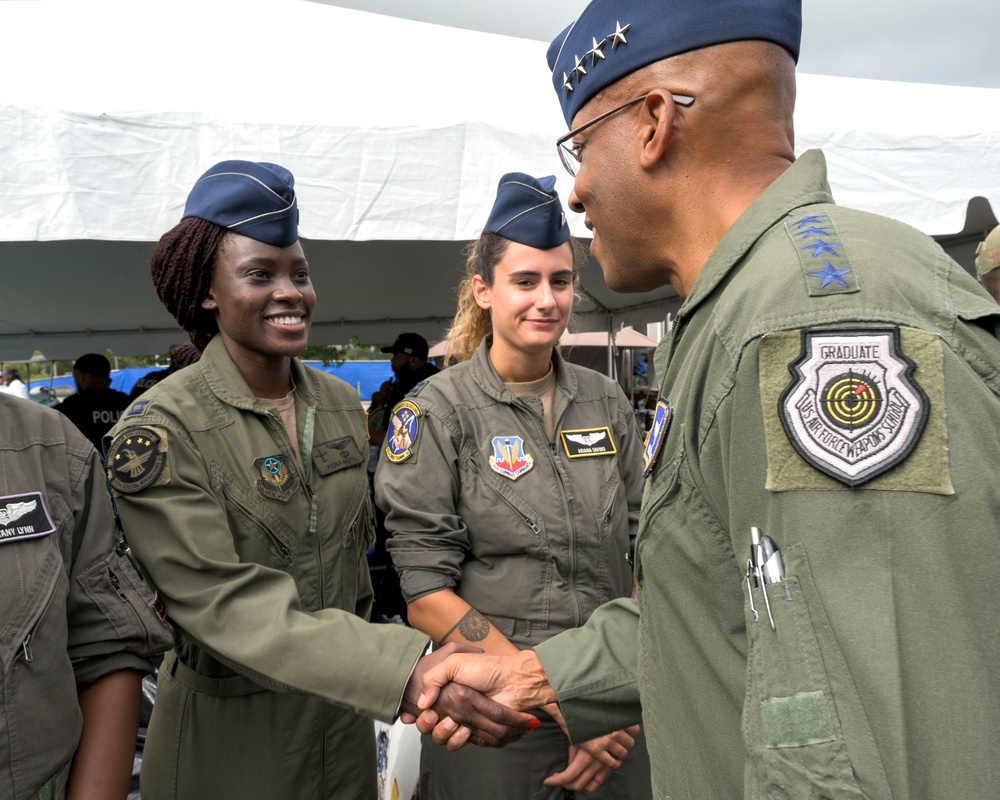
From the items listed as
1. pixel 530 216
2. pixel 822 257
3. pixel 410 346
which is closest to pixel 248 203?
pixel 530 216

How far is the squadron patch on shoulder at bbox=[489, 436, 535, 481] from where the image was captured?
2.27 m

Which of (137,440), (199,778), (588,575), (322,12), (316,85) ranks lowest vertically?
(199,778)

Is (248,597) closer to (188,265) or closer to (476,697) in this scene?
(476,697)

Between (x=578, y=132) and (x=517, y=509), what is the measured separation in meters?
1.23

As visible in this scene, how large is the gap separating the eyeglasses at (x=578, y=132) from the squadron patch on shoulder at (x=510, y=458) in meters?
1.03

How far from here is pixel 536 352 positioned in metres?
2.49

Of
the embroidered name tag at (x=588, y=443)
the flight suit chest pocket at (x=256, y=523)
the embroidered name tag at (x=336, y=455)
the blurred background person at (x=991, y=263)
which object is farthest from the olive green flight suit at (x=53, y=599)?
the blurred background person at (x=991, y=263)

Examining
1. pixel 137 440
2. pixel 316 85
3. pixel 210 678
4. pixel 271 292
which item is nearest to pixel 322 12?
pixel 316 85

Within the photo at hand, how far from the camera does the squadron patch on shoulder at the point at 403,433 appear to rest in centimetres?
227

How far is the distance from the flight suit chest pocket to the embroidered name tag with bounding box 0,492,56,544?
0.48 m

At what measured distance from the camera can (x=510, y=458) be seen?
2295 millimetres

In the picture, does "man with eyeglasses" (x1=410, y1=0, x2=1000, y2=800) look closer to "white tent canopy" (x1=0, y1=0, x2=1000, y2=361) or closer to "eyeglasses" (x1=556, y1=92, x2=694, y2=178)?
"eyeglasses" (x1=556, y1=92, x2=694, y2=178)

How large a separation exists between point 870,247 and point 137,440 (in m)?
1.57

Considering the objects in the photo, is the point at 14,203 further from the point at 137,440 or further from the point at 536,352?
the point at 536,352
